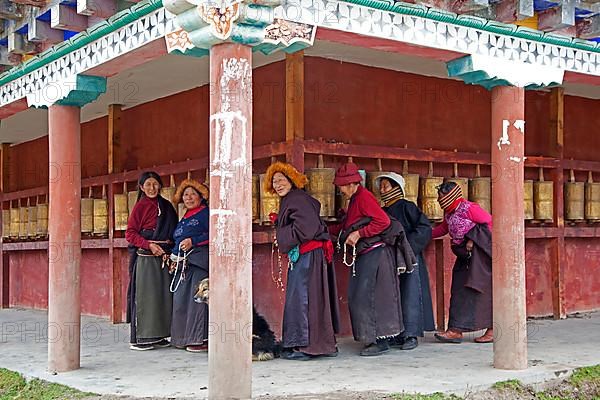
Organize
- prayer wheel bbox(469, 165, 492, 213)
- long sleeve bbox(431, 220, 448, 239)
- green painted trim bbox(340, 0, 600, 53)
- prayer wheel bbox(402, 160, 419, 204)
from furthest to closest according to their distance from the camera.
A: prayer wheel bbox(469, 165, 492, 213), prayer wheel bbox(402, 160, 419, 204), long sleeve bbox(431, 220, 448, 239), green painted trim bbox(340, 0, 600, 53)

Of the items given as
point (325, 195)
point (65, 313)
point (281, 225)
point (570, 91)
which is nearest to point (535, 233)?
point (570, 91)

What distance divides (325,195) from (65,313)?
103 inches

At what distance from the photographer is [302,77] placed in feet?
26.1

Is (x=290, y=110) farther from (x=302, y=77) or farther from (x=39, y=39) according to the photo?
(x=39, y=39)

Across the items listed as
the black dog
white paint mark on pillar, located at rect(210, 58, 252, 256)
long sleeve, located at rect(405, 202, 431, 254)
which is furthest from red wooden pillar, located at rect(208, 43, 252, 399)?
long sleeve, located at rect(405, 202, 431, 254)

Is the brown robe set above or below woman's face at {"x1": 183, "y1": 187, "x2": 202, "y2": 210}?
below

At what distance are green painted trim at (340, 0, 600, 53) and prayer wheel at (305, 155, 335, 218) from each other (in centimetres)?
206

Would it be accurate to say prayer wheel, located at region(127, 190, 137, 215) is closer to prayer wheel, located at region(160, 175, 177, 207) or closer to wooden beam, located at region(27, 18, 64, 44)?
prayer wheel, located at region(160, 175, 177, 207)

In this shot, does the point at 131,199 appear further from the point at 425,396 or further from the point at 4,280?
the point at 425,396

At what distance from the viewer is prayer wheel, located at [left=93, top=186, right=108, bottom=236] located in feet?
34.7

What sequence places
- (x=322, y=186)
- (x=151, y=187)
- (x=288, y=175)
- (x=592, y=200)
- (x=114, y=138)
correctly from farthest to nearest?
(x=114, y=138)
(x=592, y=200)
(x=151, y=187)
(x=322, y=186)
(x=288, y=175)

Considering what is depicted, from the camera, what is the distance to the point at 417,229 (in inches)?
310

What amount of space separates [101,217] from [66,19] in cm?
454

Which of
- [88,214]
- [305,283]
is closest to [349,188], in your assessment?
[305,283]
